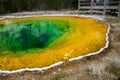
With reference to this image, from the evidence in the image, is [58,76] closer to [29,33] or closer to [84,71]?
[84,71]

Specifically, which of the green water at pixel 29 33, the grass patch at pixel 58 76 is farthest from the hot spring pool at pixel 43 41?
the grass patch at pixel 58 76

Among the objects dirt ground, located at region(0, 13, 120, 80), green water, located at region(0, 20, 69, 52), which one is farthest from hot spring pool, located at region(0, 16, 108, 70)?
dirt ground, located at region(0, 13, 120, 80)

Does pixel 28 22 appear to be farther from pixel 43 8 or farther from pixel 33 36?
pixel 43 8

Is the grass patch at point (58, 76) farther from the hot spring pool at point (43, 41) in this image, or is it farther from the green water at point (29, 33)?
the green water at point (29, 33)

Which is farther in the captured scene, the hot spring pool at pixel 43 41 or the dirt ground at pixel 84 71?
the hot spring pool at pixel 43 41

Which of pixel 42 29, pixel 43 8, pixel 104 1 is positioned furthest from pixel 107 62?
pixel 43 8

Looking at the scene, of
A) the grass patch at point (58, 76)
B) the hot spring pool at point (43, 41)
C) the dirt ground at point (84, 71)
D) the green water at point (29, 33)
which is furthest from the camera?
the green water at point (29, 33)

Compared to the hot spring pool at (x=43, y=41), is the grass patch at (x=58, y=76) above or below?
below

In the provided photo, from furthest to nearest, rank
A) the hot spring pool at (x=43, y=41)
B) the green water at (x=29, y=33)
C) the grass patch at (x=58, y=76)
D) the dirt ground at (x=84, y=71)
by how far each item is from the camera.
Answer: the green water at (x=29, y=33), the hot spring pool at (x=43, y=41), the dirt ground at (x=84, y=71), the grass patch at (x=58, y=76)
